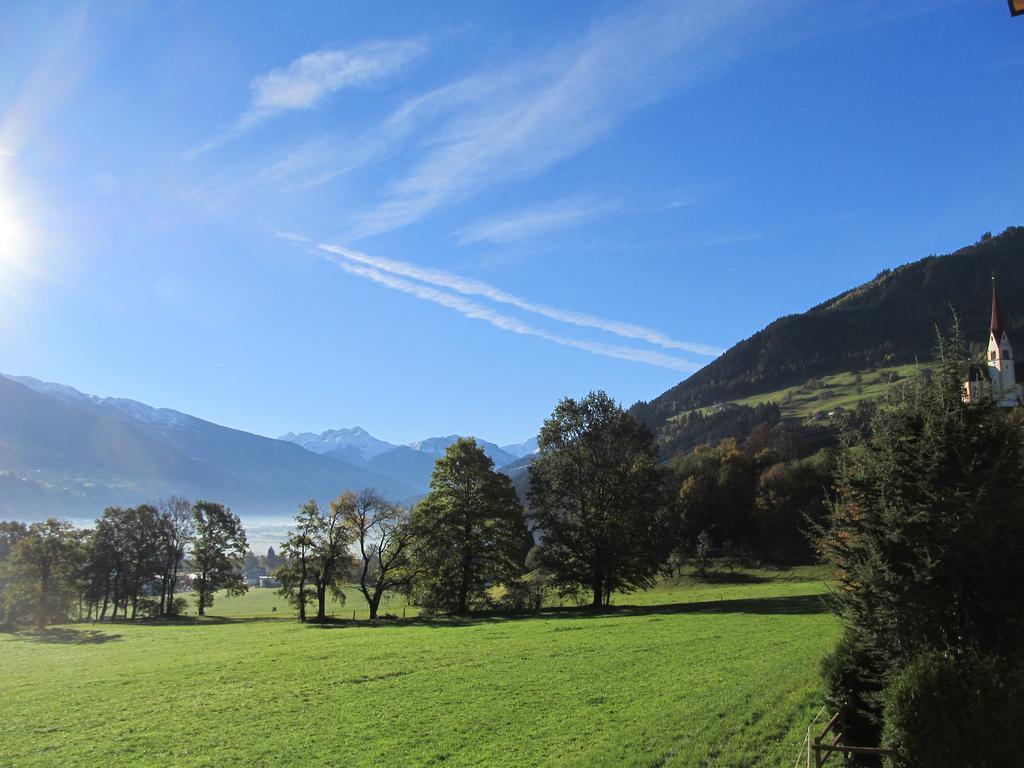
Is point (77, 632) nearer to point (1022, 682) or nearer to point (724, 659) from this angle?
point (724, 659)

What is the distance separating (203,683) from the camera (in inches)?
1115

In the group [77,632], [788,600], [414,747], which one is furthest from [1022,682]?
[77,632]

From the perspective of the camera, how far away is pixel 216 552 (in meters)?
79.2

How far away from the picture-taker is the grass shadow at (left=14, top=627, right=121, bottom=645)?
2100 inches

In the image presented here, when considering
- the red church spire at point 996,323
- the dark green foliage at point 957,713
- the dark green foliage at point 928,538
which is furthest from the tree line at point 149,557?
the red church spire at point 996,323

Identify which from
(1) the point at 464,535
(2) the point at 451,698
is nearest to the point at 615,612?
(1) the point at 464,535

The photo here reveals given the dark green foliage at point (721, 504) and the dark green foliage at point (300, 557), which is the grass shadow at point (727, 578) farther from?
the dark green foliage at point (300, 557)

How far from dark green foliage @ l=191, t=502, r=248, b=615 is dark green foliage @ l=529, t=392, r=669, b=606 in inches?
1800

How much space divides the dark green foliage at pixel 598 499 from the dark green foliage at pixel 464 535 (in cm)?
315

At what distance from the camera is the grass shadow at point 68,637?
175 feet

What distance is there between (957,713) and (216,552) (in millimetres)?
83668

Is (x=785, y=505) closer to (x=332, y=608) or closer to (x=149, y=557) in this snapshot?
(x=332, y=608)

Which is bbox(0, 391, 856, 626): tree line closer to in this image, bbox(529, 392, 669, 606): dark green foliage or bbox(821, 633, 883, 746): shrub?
bbox(529, 392, 669, 606): dark green foliage

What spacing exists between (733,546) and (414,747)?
94.0 meters
